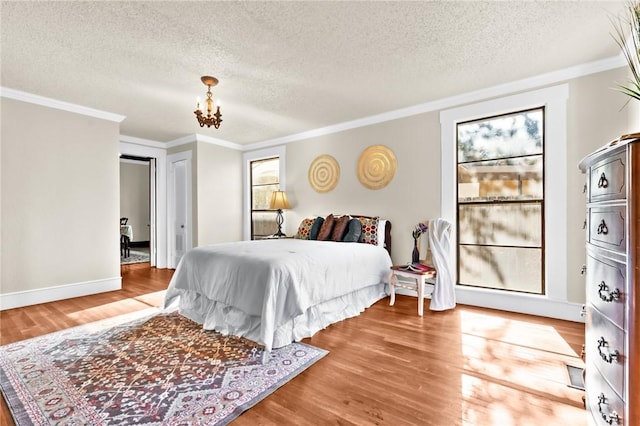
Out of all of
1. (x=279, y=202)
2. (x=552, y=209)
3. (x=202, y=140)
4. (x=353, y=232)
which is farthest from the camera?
(x=202, y=140)

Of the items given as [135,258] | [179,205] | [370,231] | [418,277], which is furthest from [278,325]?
[135,258]

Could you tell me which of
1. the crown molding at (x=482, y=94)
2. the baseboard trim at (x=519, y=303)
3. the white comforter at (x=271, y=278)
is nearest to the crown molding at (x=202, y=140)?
the crown molding at (x=482, y=94)

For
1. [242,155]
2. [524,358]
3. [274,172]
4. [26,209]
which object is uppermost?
[242,155]

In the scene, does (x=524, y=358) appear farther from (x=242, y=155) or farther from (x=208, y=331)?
(x=242, y=155)

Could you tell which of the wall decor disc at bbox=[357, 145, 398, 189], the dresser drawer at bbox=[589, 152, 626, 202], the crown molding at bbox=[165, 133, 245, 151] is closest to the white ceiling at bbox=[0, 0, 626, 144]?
the wall decor disc at bbox=[357, 145, 398, 189]

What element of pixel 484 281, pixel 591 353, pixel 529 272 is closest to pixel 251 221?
pixel 484 281

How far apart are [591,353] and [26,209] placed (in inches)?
208

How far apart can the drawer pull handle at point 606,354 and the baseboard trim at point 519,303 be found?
194 centimetres

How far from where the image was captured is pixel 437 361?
2141mm

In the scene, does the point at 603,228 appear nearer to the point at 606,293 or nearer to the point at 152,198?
the point at 606,293

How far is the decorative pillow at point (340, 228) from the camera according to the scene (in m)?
3.97

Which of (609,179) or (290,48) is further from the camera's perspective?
(290,48)

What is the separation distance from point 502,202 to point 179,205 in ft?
17.8

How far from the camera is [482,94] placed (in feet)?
11.2
